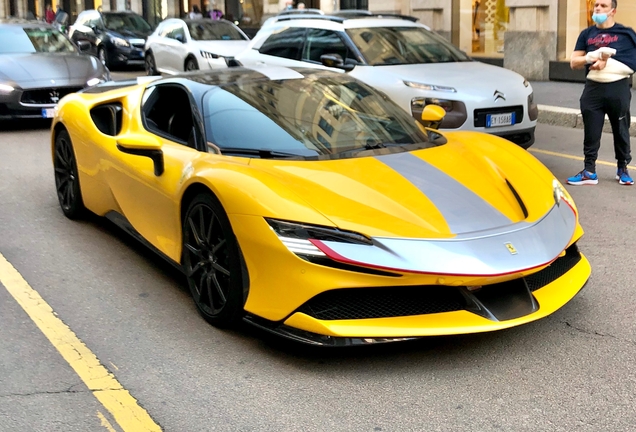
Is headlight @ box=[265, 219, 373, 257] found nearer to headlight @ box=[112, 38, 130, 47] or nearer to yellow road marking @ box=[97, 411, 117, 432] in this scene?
yellow road marking @ box=[97, 411, 117, 432]

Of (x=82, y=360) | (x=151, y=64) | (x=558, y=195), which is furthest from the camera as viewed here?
(x=151, y=64)

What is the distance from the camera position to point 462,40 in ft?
68.5

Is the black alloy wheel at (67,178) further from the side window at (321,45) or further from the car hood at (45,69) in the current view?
the car hood at (45,69)

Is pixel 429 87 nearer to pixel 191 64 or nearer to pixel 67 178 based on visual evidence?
pixel 67 178

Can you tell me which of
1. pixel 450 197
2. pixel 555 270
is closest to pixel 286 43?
pixel 450 197

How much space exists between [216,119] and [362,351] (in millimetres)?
1655

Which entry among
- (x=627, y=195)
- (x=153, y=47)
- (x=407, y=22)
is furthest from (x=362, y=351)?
(x=153, y=47)

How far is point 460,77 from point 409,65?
745 millimetres

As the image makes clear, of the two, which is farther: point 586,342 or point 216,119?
point 216,119

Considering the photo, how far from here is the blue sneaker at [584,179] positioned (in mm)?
8078

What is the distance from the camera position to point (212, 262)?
175 inches

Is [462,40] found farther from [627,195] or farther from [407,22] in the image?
[627,195]

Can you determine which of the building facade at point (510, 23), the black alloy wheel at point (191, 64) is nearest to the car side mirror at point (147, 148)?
the black alloy wheel at point (191, 64)

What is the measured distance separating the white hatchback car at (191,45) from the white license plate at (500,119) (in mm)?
8355
